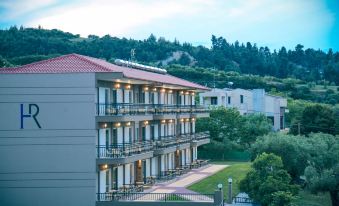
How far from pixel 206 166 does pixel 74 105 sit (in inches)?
954

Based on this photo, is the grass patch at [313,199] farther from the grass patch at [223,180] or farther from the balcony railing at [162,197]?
the balcony railing at [162,197]

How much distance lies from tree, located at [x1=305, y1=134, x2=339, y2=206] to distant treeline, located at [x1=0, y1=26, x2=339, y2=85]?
199ft

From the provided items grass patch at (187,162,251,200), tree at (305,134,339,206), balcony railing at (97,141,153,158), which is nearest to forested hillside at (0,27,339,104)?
grass patch at (187,162,251,200)

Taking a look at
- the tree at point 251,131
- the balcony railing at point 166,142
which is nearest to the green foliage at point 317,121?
the tree at point 251,131

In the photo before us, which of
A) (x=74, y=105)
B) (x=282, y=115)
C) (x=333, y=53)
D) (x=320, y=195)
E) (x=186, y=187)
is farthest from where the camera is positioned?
(x=333, y=53)

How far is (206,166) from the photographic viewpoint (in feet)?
185

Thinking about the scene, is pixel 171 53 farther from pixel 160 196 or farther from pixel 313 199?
pixel 160 196

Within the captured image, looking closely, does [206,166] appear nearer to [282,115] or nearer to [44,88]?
[44,88]

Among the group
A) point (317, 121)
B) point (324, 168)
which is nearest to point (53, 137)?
point (324, 168)

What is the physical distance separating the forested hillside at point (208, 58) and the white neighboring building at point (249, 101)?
2231 centimetres

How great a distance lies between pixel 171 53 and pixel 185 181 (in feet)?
402

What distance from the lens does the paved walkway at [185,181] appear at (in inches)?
1544

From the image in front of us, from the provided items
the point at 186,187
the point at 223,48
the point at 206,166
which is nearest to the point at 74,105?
the point at 186,187

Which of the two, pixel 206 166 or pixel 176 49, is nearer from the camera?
pixel 206 166
